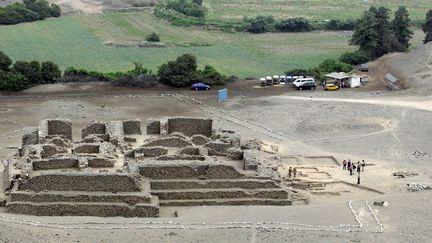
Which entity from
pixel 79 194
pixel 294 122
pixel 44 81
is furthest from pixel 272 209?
pixel 44 81

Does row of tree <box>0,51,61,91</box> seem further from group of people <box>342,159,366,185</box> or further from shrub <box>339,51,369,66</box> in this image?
group of people <box>342,159,366,185</box>

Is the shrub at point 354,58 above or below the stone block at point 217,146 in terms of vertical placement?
above

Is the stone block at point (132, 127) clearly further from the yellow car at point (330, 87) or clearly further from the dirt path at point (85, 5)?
the dirt path at point (85, 5)

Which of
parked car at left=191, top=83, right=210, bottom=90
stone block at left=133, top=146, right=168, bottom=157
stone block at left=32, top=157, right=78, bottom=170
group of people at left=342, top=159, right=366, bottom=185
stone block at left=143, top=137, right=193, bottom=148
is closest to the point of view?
stone block at left=32, top=157, right=78, bottom=170

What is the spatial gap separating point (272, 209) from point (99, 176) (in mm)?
9090

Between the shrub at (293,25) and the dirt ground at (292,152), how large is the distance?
36006 millimetres

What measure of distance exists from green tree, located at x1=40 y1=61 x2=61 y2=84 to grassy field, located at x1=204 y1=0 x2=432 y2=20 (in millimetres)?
49186

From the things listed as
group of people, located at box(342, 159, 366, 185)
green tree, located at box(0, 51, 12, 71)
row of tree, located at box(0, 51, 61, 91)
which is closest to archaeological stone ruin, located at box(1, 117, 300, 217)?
group of people, located at box(342, 159, 366, 185)

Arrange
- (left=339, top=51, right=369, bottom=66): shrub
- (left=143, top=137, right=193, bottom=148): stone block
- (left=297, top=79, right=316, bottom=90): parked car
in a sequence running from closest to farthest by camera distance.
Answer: (left=143, top=137, right=193, bottom=148): stone block → (left=297, top=79, right=316, bottom=90): parked car → (left=339, top=51, right=369, bottom=66): shrub

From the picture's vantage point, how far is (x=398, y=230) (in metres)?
37.8

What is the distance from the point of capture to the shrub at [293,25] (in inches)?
4289

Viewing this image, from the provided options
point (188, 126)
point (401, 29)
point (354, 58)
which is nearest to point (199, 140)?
point (188, 126)

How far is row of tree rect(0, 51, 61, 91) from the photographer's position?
71.2 metres

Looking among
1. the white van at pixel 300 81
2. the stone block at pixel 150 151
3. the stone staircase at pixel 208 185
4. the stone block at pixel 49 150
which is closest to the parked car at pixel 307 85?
the white van at pixel 300 81
